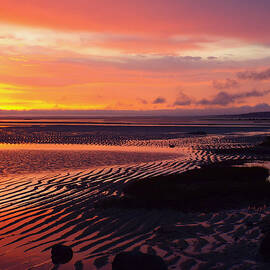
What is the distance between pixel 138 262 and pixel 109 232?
3.72 meters

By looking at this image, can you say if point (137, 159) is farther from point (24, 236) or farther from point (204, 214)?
point (24, 236)

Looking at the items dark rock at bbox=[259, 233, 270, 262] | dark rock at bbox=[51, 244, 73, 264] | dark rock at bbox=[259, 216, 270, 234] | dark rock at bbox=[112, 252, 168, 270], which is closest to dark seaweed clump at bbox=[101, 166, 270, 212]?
dark rock at bbox=[259, 216, 270, 234]

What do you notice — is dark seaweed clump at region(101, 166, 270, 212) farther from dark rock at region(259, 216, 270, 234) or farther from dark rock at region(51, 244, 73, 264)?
dark rock at region(51, 244, 73, 264)

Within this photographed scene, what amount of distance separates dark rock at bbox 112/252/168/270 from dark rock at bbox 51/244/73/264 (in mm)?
1694

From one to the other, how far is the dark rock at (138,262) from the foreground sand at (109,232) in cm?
72

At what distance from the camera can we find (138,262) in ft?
30.9

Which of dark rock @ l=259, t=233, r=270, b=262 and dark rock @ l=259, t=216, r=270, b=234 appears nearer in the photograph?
dark rock @ l=259, t=233, r=270, b=262

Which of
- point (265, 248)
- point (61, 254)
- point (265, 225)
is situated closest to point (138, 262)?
point (61, 254)

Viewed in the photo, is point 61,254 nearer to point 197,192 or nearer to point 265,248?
point 265,248

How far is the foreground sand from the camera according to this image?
10602 millimetres

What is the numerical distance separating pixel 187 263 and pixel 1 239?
6.58 metres

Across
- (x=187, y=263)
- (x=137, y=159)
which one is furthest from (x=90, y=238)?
(x=137, y=159)

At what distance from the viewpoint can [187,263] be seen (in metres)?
10.3

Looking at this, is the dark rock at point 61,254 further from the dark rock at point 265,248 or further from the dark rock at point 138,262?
the dark rock at point 265,248
